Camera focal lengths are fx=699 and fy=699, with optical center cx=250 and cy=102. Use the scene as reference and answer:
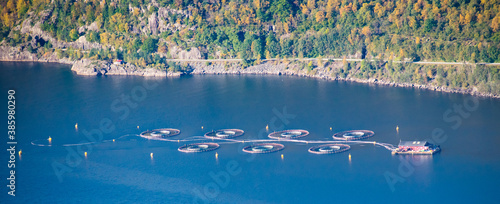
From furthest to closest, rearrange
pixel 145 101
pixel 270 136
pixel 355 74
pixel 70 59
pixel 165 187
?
pixel 70 59 < pixel 355 74 < pixel 145 101 < pixel 270 136 < pixel 165 187

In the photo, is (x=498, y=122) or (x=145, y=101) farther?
(x=145, y=101)

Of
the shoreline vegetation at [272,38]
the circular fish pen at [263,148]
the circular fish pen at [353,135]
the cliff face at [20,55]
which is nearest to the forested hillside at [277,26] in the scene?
the shoreline vegetation at [272,38]

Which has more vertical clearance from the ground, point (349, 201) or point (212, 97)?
point (212, 97)

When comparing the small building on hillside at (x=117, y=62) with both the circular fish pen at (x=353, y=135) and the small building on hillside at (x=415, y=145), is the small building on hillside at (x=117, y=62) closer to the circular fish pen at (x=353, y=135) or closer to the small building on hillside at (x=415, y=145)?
the circular fish pen at (x=353, y=135)

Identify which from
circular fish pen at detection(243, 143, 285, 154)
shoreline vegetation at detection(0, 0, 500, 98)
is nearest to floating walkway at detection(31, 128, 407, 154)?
circular fish pen at detection(243, 143, 285, 154)

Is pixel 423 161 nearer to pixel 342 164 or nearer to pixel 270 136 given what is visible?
pixel 342 164

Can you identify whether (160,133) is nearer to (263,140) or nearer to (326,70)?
(263,140)

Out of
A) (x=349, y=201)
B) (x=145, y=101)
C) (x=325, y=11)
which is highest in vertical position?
(x=325, y=11)

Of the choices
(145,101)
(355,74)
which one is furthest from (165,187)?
(355,74)

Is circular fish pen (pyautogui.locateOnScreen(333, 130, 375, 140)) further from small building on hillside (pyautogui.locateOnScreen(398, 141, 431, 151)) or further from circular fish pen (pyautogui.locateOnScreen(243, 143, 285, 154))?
circular fish pen (pyautogui.locateOnScreen(243, 143, 285, 154))
